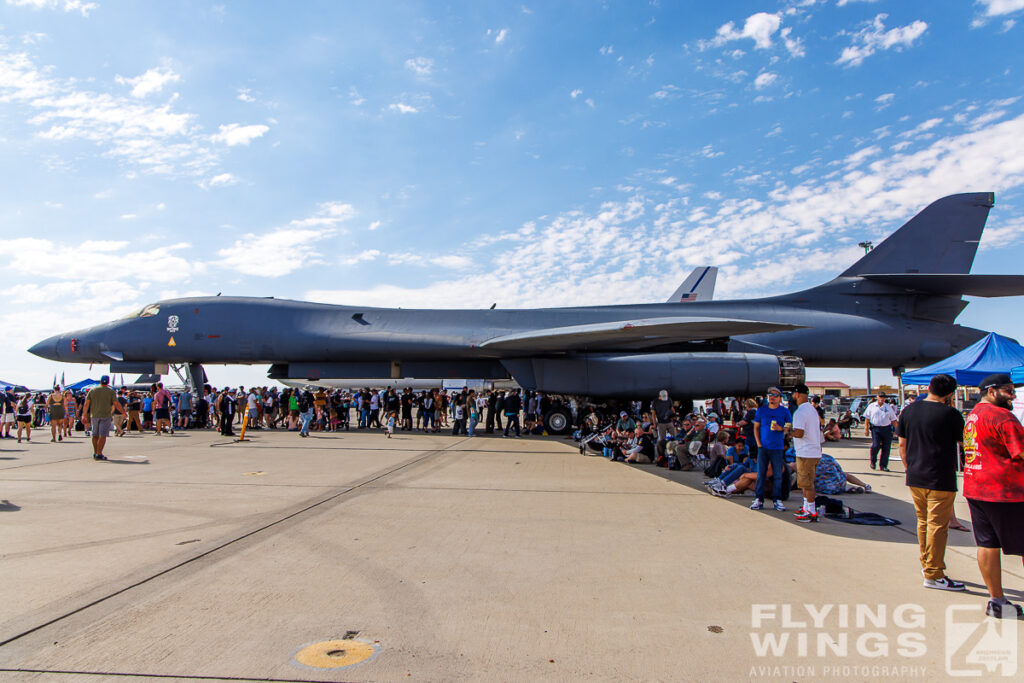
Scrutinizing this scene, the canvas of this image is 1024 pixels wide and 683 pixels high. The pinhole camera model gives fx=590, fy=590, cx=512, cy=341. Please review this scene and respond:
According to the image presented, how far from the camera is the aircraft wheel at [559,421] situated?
15.9 m

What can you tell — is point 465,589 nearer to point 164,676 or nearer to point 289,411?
point 164,676

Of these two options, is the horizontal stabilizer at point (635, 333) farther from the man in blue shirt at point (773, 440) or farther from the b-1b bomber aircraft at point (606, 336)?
the man in blue shirt at point (773, 440)

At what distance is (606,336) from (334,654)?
1045 cm

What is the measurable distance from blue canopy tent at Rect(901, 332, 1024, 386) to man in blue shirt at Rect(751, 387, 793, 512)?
25.2 feet

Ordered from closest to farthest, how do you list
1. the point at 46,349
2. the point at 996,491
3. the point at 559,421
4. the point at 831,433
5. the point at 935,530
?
1. the point at 996,491
2. the point at 935,530
3. the point at 831,433
4. the point at 559,421
5. the point at 46,349

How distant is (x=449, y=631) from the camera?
2961 mm

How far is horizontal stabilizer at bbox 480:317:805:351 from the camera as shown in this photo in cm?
1114

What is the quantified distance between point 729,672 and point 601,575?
135cm

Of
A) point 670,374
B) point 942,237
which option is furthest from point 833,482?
point 942,237

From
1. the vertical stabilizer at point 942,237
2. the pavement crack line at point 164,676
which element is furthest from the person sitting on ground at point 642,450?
the vertical stabilizer at point 942,237

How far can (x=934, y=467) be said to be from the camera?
3.85 meters

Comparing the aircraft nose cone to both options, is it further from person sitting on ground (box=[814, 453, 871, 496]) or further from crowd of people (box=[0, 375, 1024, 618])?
person sitting on ground (box=[814, 453, 871, 496])

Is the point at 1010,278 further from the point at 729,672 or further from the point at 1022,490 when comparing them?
the point at 729,672

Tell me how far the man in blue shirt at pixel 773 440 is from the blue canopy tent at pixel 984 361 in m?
7.69
